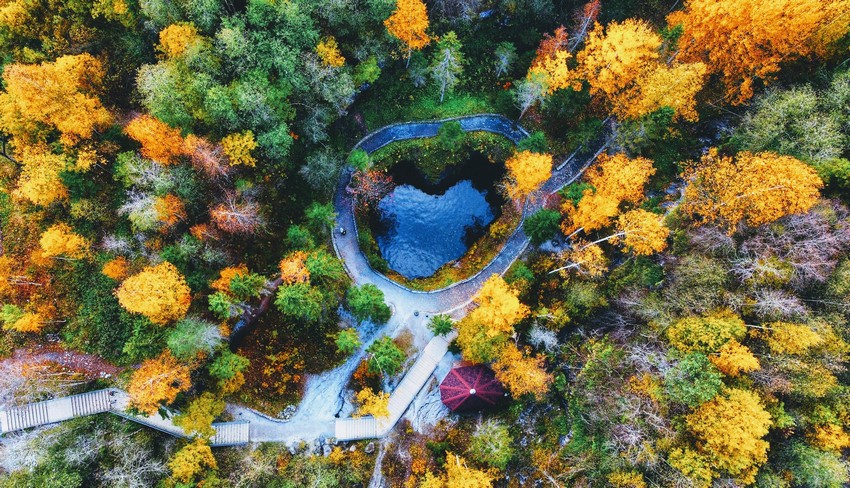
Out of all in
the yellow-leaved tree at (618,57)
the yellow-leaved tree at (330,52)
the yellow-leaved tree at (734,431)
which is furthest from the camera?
the yellow-leaved tree at (330,52)

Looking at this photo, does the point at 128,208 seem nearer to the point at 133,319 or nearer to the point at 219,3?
the point at 133,319

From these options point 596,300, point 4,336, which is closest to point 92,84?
point 4,336

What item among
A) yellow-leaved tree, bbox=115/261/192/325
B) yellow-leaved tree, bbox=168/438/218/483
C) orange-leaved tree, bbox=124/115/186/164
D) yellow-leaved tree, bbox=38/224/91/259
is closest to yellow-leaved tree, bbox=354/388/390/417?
yellow-leaved tree, bbox=168/438/218/483

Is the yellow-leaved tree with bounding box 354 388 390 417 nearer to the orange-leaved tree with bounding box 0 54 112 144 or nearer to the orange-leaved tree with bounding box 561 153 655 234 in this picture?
the orange-leaved tree with bounding box 561 153 655 234

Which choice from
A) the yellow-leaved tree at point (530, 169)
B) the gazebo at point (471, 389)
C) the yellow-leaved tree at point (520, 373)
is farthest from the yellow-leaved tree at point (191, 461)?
the yellow-leaved tree at point (530, 169)

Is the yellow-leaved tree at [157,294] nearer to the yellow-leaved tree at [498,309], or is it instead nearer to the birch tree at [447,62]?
the yellow-leaved tree at [498,309]

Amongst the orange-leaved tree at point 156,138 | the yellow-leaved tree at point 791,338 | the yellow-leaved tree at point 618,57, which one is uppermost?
the orange-leaved tree at point 156,138

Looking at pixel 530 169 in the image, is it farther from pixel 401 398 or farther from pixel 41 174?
pixel 41 174
